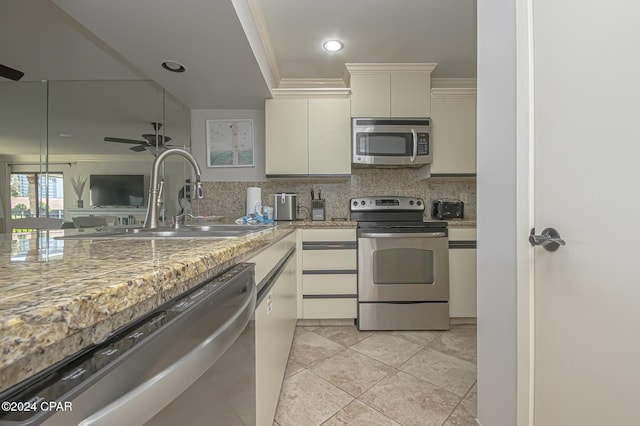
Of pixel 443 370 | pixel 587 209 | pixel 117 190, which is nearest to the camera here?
pixel 587 209

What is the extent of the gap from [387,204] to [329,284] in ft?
3.06

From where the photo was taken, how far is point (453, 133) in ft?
8.42

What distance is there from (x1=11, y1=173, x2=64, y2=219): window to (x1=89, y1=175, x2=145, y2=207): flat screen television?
0.34 m

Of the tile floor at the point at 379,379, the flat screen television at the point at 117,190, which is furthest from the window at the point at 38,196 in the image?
the tile floor at the point at 379,379

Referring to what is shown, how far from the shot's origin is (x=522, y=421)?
0.94 m

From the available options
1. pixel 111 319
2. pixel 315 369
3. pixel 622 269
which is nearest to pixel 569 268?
pixel 622 269

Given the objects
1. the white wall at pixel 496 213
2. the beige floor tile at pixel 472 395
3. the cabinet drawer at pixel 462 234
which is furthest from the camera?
the cabinet drawer at pixel 462 234

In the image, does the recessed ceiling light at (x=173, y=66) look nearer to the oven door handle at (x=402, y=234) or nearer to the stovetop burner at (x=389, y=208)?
the stovetop burner at (x=389, y=208)

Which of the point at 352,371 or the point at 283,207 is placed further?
the point at 283,207

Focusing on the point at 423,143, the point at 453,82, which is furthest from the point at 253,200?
the point at 453,82

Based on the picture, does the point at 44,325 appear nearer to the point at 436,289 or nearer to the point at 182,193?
the point at 436,289

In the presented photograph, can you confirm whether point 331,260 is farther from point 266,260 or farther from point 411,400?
point 266,260

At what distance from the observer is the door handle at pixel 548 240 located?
32.9 inches

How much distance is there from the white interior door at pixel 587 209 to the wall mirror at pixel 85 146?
286 centimetres
